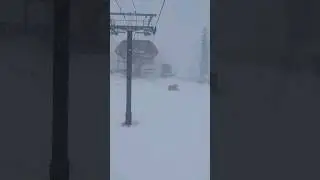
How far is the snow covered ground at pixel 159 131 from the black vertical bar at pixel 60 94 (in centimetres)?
14

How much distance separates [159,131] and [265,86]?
36 centimetres

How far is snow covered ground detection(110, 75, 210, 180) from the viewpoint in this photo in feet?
6.37

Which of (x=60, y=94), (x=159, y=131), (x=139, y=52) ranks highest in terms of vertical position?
(x=139, y=52)

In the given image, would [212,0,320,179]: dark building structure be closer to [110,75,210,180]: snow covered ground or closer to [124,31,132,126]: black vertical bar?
[110,75,210,180]: snow covered ground

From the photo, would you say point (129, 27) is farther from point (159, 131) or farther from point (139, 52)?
point (159, 131)

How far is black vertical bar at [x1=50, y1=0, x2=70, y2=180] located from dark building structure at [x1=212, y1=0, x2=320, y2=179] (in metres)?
0.47

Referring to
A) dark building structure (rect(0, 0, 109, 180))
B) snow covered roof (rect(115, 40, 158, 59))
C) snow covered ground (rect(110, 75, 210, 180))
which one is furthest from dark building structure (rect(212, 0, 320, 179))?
dark building structure (rect(0, 0, 109, 180))

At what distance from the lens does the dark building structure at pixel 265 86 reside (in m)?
1.94

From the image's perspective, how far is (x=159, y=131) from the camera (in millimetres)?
1950

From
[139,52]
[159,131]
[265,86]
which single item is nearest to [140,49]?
[139,52]

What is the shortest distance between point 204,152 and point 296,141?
0.30 metres
